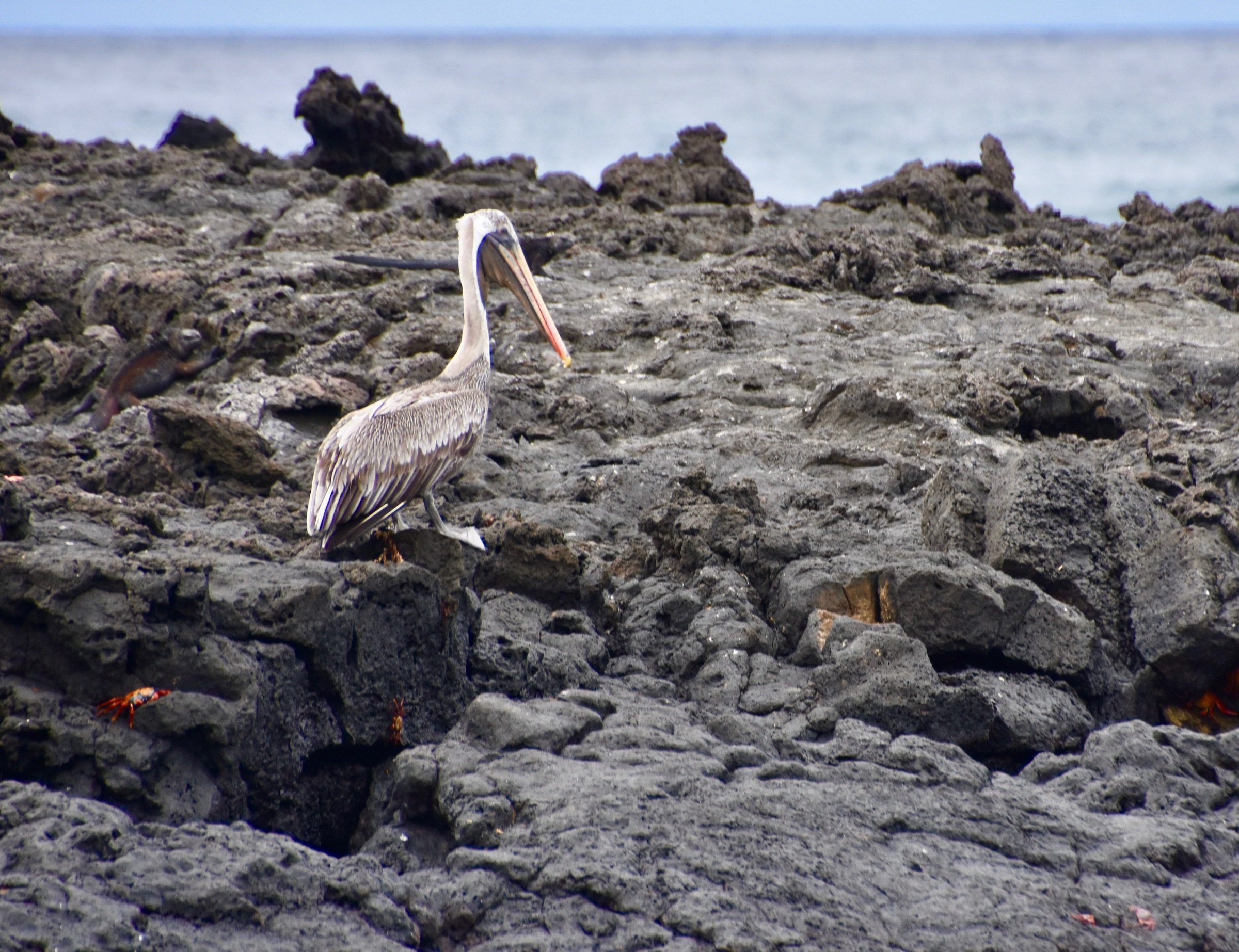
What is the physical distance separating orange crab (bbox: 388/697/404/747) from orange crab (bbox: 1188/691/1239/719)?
3.22 metres

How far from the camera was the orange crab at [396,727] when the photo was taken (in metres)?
3.93

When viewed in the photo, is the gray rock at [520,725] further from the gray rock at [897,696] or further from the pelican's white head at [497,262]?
the pelican's white head at [497,262]

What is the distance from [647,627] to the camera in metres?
5.09

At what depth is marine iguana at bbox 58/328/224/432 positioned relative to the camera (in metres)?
8.38

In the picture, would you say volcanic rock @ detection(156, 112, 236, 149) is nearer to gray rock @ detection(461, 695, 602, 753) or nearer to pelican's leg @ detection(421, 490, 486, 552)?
pelican's leg @ detection(421, 490, 486, 552)

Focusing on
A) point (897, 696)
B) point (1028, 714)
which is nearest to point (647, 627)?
point (897, 696)

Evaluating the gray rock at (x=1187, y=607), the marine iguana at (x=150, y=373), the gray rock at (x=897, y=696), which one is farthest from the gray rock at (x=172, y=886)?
the marine iguana at (x=150, y=373)

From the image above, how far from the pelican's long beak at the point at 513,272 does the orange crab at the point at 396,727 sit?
2793 mm

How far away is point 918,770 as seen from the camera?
3.85 m

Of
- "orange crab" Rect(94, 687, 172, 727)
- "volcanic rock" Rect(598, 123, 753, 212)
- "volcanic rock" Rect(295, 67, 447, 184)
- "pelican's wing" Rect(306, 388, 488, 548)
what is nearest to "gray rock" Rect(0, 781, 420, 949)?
"orange crab" Rect(94, 687, 172, 727)

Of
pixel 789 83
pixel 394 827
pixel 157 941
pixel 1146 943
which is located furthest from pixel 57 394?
pixel 789 83

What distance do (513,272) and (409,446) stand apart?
195cm

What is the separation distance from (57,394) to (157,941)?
7.36 meters

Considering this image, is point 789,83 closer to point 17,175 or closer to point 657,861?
point 17,175
